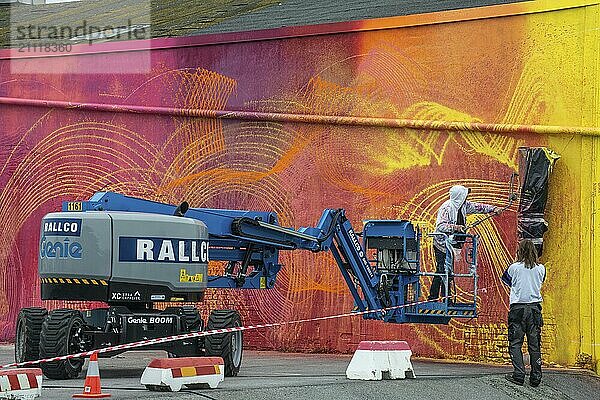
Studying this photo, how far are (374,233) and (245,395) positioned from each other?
512cm

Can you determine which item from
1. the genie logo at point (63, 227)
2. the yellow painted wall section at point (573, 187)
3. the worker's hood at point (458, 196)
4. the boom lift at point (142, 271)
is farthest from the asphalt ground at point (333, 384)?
the worker's hood at point (458, 196)

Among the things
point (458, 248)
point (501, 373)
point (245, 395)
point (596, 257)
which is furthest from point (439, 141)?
point (245, 395)

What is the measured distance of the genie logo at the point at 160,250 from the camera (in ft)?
46.9

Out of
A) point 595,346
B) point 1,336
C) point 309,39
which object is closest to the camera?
point 595,346

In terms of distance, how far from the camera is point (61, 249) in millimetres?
14273

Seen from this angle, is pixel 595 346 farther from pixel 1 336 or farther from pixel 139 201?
pixel 1 336

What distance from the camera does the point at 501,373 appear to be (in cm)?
1539

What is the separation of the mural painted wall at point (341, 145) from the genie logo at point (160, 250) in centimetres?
424

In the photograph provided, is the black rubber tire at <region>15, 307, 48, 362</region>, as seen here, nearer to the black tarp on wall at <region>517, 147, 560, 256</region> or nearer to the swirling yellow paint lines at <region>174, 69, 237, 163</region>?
the swirling yellow paint lines at <region>174, 69, 237, 163</region>

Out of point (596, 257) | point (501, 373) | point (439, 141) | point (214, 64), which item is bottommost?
point (501, 373)

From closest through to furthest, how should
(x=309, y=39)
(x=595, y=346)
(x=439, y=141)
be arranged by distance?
(x=595, y=346), (x=439, y=141), (x=309, y=39)

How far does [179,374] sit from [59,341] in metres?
1.87

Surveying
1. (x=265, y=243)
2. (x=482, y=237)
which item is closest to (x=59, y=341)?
(x=265, y=243)

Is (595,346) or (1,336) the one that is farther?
(1,336)
